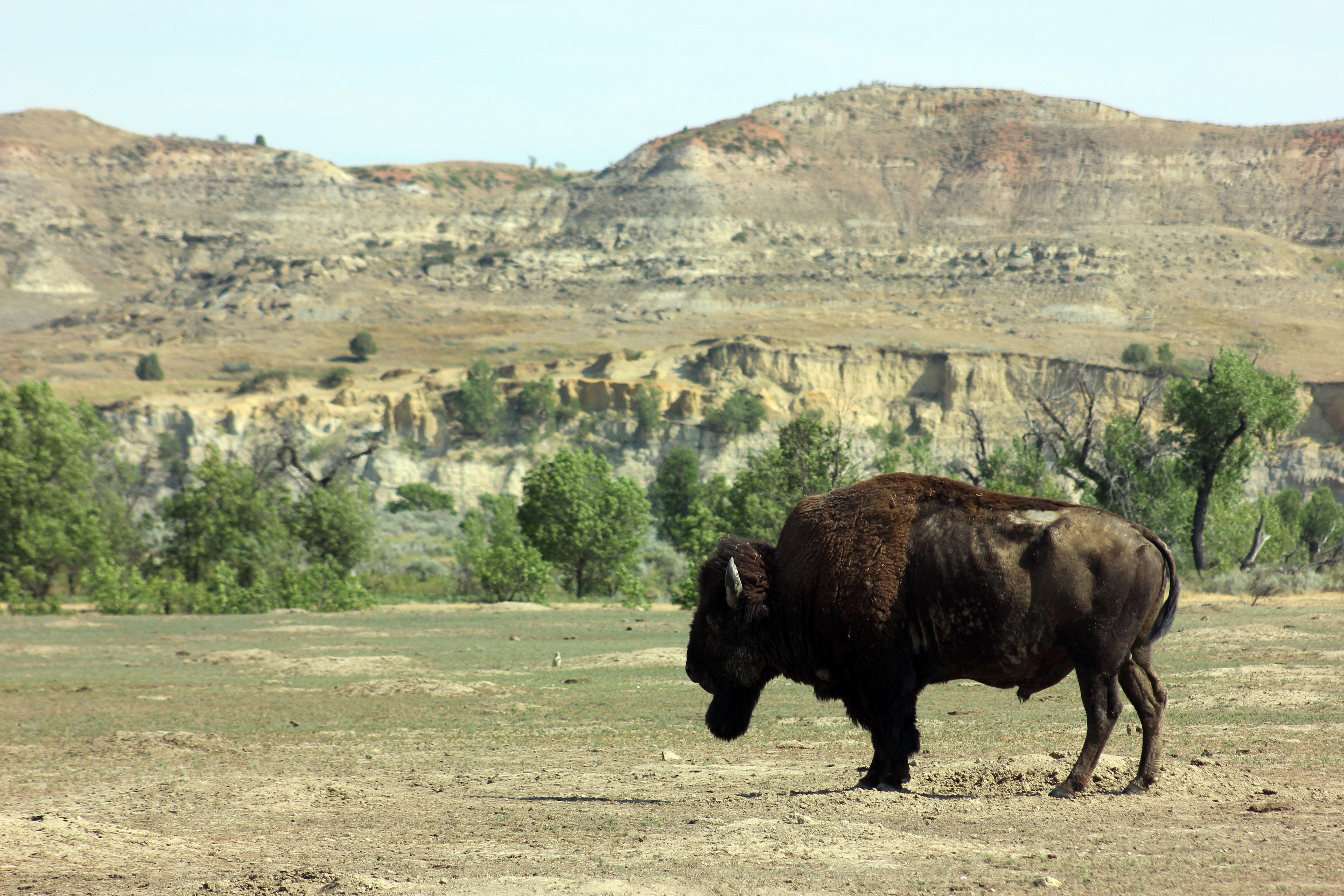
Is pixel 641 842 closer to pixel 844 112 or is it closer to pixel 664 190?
pixel 664 190

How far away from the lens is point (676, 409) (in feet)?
305

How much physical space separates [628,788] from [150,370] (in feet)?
332

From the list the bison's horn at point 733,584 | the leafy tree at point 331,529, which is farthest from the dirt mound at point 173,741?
the leafy tree at point 331,529

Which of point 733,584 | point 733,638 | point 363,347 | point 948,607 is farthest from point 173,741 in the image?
point 363,347

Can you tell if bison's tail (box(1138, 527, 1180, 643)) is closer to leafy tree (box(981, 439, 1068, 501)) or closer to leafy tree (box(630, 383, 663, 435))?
leafy tree (box(981, 439, 1068, 501))

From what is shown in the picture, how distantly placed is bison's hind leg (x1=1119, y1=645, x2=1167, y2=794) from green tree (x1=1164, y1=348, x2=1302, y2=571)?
35.0 m

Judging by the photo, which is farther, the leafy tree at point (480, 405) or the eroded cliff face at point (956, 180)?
the eroded cliff face at point (956, 180)

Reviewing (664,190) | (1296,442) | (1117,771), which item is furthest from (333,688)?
(664,190)

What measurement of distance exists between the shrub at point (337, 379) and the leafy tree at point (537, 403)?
54.7ft

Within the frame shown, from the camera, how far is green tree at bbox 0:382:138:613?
41750 mm

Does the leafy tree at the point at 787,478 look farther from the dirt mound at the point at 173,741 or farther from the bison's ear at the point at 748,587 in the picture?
the bison's ear at the point at 748,587

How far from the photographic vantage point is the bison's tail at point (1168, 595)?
29.1ft

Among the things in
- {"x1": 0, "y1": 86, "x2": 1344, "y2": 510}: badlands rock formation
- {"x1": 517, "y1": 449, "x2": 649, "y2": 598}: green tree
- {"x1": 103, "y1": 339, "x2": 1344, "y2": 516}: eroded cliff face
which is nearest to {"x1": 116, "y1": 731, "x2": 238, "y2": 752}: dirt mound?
{"x1": 517, "y1": 449, "x2": 649, "y2": 598}: green tree

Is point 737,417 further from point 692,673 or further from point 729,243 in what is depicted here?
point 692,673
